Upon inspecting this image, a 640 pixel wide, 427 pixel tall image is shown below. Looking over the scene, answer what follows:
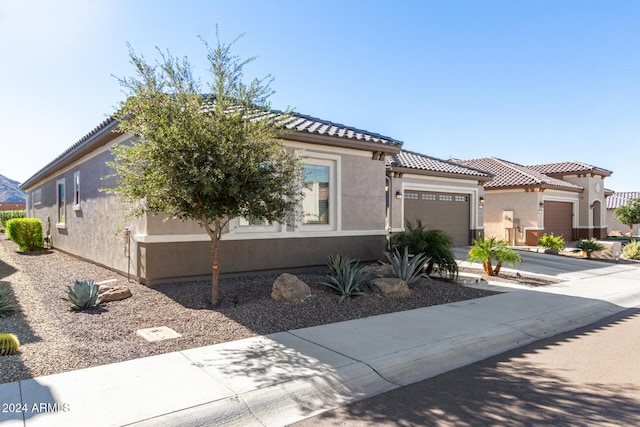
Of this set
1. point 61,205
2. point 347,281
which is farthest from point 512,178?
point 61,205

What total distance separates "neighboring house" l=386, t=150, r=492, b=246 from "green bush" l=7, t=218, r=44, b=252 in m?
14.1

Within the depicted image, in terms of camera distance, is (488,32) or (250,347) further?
(488,32)

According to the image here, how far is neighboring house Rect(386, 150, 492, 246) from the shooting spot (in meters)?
16.7

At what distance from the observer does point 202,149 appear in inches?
252

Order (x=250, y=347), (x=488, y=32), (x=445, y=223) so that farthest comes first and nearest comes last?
(x=445, y=223), (x=488, y=32), (x=250, y=347)

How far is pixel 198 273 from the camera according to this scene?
9.27 m

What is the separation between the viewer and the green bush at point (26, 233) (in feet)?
54.2

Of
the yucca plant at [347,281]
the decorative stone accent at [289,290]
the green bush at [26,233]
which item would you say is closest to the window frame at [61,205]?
the green bush at [26,233]

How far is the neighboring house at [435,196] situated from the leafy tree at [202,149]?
31.7 ft

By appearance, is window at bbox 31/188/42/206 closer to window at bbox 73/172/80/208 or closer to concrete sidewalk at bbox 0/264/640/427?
window at bbox 73/172/80/208

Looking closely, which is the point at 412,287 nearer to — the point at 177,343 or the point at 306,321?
the point at 306,321

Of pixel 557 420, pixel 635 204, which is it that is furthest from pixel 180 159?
pixel 635 204

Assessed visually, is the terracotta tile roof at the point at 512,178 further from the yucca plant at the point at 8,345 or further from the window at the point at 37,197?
the window at the point at 37,197

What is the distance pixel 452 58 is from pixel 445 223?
6938 mm
